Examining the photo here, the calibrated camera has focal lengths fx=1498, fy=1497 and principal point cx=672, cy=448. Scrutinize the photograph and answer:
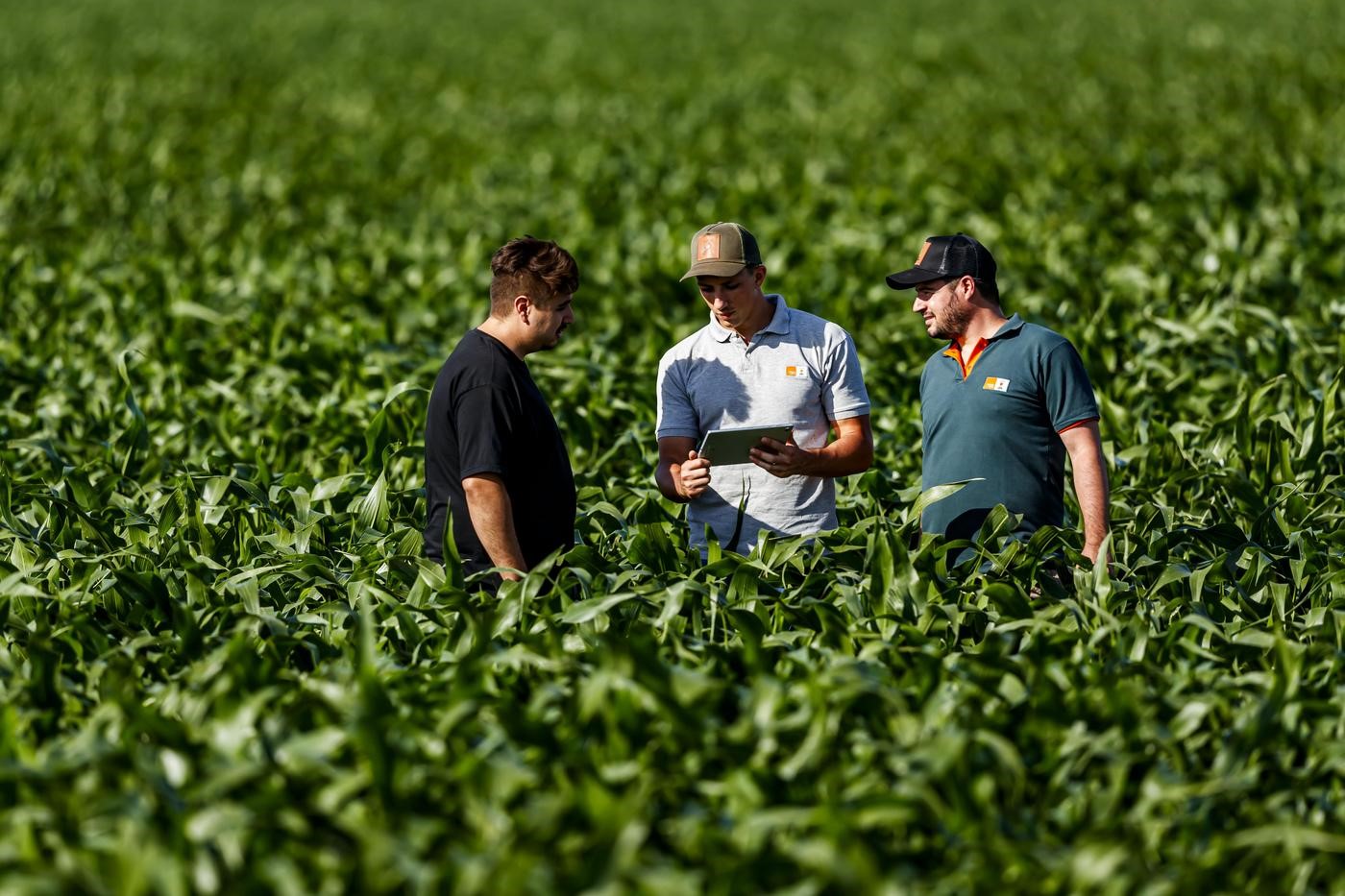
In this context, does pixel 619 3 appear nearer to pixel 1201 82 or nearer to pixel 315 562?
pixel 1201 82

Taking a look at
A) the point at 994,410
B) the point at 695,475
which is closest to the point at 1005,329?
the point at 994,410

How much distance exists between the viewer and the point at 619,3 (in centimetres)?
3572

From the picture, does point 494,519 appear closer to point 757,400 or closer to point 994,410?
point 757,400

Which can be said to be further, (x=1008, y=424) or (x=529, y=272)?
(x=1008, y=424)

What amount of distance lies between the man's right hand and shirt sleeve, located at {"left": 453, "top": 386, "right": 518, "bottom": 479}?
2.37 feet

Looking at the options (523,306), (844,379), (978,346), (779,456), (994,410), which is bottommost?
(779,456)

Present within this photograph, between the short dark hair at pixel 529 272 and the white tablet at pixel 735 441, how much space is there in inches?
29.2

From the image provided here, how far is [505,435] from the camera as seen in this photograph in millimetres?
4836

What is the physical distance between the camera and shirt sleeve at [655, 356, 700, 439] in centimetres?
560

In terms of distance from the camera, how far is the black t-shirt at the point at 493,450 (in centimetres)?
482

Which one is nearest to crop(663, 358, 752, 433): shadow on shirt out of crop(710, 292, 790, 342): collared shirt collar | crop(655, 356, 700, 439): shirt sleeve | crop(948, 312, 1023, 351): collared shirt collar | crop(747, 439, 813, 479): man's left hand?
crop(655, 356, 700, 439): shirt sleeve

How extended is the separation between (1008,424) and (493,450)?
1.83 meters

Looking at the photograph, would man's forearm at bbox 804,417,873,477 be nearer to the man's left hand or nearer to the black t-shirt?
the man's left hand

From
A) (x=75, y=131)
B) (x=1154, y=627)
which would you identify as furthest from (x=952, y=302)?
(x=75, y=131)
